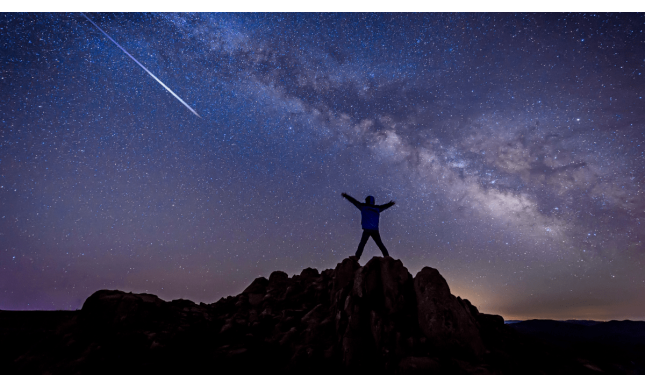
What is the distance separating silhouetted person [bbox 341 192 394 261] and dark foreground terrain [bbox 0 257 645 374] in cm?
95

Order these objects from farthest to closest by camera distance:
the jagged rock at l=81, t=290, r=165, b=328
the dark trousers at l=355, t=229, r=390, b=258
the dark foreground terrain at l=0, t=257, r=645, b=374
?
1. the dark trousers at l=355, t=229, r=390, b=258
2. the jagged rock at l=81, t=290, r=165, b=328
3. the dark foreground terrain at l=0, t=257, r=645, b=374

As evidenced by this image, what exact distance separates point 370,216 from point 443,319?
4.35 m

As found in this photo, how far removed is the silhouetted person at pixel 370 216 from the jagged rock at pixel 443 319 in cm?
211

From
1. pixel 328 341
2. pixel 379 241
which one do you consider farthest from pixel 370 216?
pixel 328 341

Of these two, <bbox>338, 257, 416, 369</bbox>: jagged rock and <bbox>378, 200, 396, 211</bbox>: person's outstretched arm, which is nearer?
<bbox>338, 257, 416, 369</bbox>: jagged rock

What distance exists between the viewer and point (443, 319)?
7.93m

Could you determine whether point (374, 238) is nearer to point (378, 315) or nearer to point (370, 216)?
point (370, 216)

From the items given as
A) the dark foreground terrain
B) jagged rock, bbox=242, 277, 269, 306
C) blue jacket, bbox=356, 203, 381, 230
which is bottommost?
the dark foreground terrain

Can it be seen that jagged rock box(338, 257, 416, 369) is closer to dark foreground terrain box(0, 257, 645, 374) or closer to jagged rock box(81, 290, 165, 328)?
dark foreground terrain box(0, 257, 645, 374)

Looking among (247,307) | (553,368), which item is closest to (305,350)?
(247,307)

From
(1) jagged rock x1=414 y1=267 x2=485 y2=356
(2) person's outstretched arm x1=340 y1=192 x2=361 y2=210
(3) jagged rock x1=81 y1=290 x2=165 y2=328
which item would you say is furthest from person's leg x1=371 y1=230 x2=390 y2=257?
(3) jagged rock x1=81 y1=290 x2=165 y2=328

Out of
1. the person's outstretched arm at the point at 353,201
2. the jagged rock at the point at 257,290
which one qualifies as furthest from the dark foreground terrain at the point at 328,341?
the person's outstretched arm at the point at 353,201

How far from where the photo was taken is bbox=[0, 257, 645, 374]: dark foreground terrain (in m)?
7.50

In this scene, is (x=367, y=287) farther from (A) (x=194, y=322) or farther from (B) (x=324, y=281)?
(A) (x=194, y=322)
